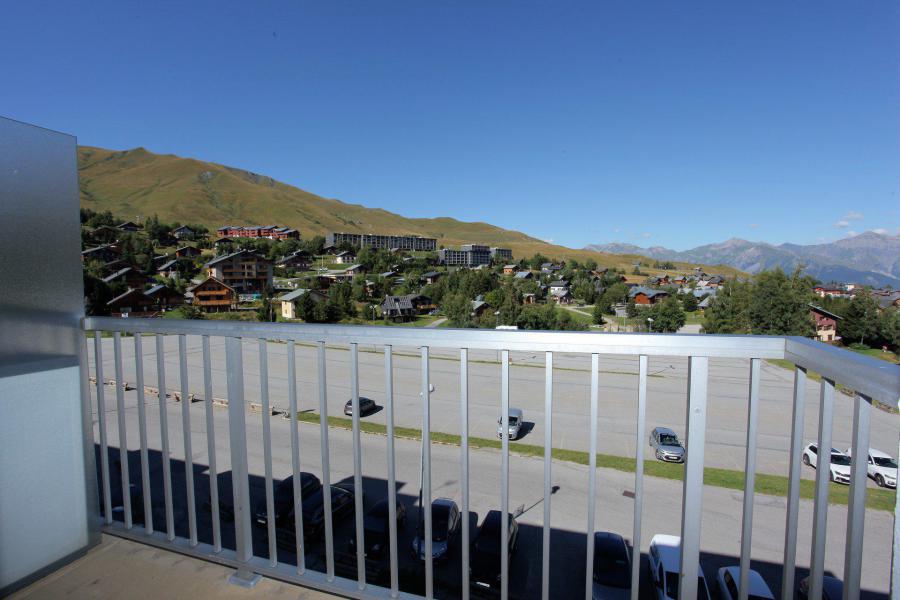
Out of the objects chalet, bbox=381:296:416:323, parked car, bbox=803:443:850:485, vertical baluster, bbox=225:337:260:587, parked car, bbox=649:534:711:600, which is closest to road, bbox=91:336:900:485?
parked car, bbox=649:534:711:600

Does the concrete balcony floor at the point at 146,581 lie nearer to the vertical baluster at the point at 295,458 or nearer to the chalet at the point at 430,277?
the vertical baluster at the point at 295,458

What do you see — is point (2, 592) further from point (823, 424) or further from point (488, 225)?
point (488, 225)

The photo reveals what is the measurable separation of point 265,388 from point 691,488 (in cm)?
133

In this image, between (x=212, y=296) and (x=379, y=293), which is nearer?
(x=212, y=296)

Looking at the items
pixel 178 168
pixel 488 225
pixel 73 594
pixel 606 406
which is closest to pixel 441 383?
pixel 606 406

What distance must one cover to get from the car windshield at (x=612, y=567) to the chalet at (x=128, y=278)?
1622 inches

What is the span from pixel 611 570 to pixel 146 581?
5.48 metres

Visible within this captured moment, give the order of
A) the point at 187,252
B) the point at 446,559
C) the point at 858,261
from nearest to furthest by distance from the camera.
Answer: the point at 858,261
the point at 446,559
the point at 187,252

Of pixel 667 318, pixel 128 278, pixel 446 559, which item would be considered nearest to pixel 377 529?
pixel 446 559

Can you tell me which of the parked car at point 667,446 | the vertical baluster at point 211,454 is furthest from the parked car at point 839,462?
the parked car at point 667,446

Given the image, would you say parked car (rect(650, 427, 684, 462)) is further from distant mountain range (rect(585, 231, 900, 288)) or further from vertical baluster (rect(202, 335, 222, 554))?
vertical baluster (rect(202, 335, 222, 554))

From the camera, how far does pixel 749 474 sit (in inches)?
43.3

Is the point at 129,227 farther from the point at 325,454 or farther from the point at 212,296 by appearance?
the point at 325,454

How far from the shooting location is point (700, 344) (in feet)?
3.55
